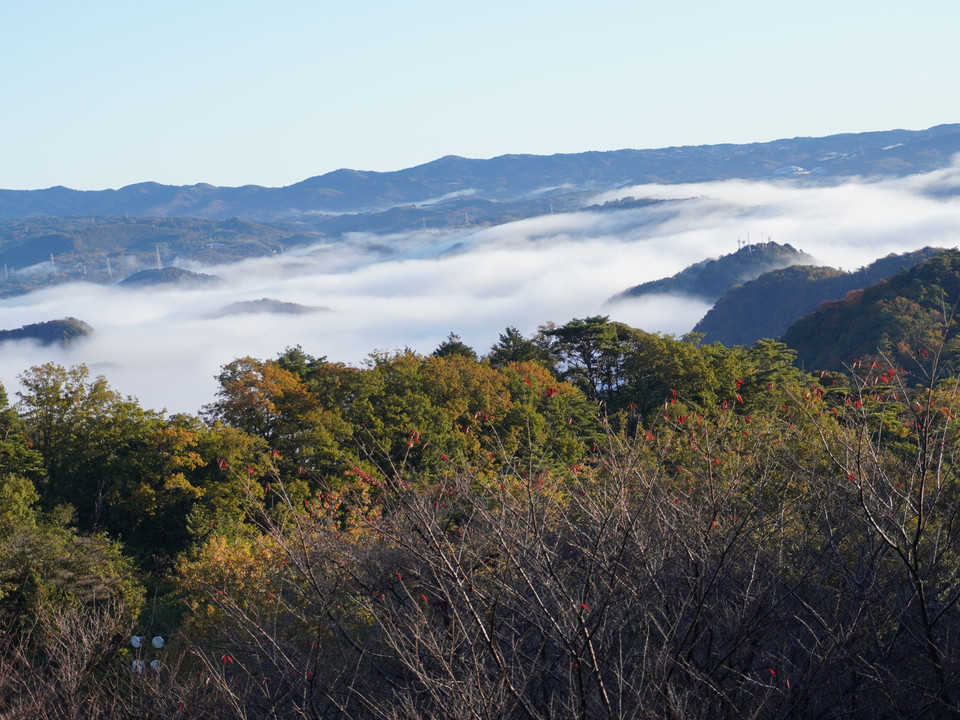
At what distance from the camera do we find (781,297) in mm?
144625

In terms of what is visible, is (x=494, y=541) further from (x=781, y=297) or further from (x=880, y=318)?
(x=781, y=297)

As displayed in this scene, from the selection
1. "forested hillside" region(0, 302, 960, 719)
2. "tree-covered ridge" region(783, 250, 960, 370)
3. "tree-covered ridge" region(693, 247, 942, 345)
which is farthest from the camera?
"tree-covered ridge" region(693, 247, 942, 345)

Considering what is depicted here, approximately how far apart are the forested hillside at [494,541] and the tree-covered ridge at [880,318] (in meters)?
3.36

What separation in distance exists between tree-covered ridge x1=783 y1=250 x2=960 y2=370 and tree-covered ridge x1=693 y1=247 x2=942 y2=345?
54755 mm

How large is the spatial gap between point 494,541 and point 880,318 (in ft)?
219

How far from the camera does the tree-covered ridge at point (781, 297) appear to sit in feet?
445

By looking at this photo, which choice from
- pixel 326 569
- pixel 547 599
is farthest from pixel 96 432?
pixel 547 599

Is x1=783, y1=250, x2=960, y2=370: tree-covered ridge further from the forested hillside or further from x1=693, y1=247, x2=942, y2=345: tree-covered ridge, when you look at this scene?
x1=693, y1=247, x2=942, y2=345: tree-covered ridge

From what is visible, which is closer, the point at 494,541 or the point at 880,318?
the point at 494,541

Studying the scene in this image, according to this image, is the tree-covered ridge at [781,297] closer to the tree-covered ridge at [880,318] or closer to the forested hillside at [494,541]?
the tree-covered ridge at [880,318]

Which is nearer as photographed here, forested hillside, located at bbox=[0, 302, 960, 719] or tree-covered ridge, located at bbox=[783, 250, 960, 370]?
forested hillside, located at bbox=[0, 302, 960, 719]

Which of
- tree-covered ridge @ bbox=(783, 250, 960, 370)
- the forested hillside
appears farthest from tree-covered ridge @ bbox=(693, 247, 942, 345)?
the forested hillside

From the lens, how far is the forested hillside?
9938 mm

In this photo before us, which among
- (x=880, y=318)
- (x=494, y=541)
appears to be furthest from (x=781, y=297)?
(x=494, y=541)
